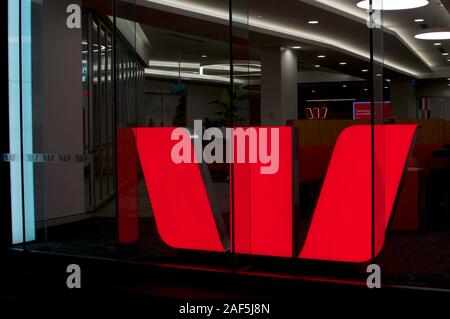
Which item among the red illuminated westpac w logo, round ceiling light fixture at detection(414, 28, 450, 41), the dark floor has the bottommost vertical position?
the dark floor

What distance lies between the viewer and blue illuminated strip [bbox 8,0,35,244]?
5531 millimetres

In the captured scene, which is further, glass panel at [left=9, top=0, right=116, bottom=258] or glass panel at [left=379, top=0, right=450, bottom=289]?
glass panel at [left=9, top=0, right=116, bottom=258]

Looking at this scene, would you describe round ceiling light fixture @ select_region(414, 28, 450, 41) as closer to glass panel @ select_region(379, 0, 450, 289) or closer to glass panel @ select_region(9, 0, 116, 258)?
glass panel @ select_region(379, 0, 450, 289)

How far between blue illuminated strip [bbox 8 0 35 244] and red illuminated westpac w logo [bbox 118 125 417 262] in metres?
1.38

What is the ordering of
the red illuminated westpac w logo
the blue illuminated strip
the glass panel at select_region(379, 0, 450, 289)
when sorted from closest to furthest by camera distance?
the red illuminated westpac w logo
the glass panel at select_region(379, 0, 450, 289)
the blue illuminated strip

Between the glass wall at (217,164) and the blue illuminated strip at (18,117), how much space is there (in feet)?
0.04

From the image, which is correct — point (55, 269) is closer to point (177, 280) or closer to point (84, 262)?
point (84, 262)

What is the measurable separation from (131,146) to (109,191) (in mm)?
4796

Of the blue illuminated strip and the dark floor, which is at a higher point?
the blue illuminated strip

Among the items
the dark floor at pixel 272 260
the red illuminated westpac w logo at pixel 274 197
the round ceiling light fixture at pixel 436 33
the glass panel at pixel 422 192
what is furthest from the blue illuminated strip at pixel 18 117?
the round ceiling light fixture at pixel 436 33

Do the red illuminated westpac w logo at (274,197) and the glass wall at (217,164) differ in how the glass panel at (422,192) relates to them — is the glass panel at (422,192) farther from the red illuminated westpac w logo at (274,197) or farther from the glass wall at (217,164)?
the red illuminated westpac w logo at (274,197)

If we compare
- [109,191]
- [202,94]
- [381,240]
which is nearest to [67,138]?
[109,191]

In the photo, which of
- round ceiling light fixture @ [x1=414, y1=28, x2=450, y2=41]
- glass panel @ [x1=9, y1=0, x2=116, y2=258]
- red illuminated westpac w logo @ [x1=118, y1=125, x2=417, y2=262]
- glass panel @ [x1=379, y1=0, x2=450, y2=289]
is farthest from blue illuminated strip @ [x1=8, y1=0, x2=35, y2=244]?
round ceiling light fixture @ [x1=414, y1=28, x2=450, y2=41]

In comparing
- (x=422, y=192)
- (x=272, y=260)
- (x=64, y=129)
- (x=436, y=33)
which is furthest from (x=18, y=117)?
(x=436, y=33)
